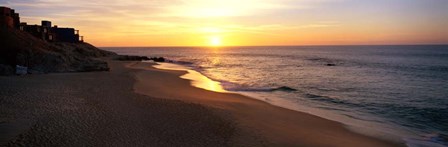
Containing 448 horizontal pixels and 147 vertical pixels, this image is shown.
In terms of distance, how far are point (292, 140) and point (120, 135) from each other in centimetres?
648

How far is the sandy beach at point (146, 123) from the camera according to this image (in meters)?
10.8

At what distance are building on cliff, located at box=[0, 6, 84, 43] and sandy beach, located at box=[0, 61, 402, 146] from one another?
920 inches

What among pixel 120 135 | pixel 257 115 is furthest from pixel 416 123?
pixel 120 135

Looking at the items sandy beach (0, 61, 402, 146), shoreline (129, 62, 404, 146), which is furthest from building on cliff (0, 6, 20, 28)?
shoreline (129, 62, 404, 146)

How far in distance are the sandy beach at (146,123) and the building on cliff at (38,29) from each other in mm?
23368

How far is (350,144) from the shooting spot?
39.8ft

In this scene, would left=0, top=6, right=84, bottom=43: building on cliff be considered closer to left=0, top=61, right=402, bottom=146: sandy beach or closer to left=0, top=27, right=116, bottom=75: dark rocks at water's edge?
left=0, top=27, right=116, bottom=75: dark rocks at water's edge

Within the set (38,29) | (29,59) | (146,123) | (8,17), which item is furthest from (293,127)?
(38,29)

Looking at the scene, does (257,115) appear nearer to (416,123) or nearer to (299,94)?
(416,123)

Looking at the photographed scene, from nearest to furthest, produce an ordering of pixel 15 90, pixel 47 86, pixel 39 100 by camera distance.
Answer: pixel 39 100, pixel 15 90, pixel 47 86

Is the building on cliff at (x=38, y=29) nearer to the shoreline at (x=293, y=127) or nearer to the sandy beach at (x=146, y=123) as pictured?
the sandy beach at (x=146, y=123)

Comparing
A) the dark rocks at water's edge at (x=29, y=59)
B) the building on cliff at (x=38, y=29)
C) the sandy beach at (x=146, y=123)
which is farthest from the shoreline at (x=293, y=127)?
Result: the building on cliff at (x=38, y=29)

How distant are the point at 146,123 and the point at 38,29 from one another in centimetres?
5073

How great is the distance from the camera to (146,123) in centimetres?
1301
